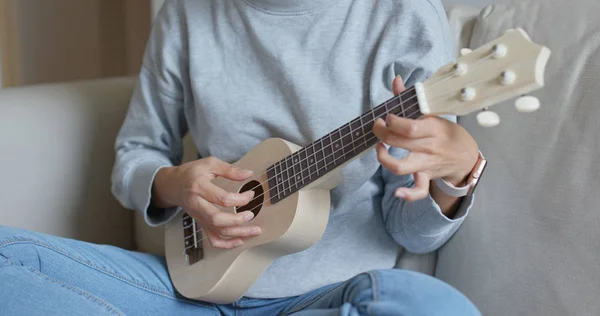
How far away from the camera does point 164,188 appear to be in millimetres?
967

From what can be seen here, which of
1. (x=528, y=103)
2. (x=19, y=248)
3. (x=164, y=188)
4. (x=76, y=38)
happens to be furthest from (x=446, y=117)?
(x=76, y=38)

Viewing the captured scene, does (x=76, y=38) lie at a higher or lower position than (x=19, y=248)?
lower

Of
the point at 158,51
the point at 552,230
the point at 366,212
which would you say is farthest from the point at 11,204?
the point at 552,230

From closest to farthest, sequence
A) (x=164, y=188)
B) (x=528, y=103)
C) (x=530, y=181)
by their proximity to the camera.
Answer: (x=528, y=103) → (x=530, y=181) → (x=164, y=188)

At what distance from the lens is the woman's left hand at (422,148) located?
655 mm

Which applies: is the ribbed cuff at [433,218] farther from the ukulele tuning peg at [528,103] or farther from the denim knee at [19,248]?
the denim knee at [19,248]

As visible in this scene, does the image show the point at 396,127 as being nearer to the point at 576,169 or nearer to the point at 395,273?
the point at 395,273

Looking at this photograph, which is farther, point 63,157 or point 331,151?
point 63,157

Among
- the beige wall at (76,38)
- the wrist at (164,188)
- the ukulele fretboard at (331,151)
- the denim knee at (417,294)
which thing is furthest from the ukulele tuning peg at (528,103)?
the beige wall at (76,38)

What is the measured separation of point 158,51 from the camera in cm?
103

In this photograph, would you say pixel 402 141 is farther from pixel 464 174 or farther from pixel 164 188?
pixel 164 188

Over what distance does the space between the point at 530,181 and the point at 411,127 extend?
284mm

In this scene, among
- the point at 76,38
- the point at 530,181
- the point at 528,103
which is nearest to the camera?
the point at 528,103

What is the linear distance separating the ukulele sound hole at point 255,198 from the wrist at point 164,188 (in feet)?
0.34
